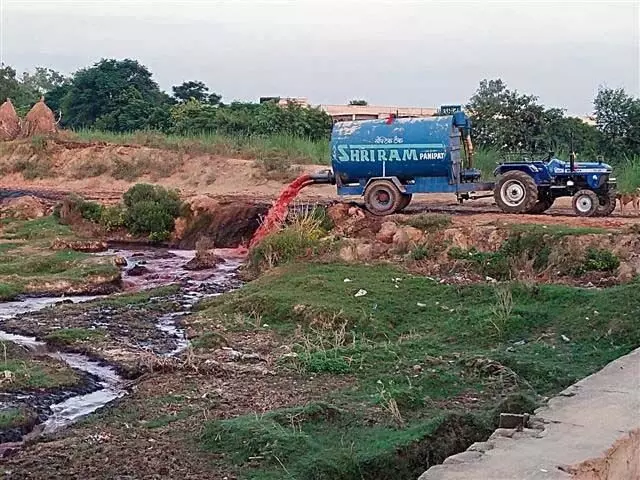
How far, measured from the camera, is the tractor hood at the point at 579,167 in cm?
1703

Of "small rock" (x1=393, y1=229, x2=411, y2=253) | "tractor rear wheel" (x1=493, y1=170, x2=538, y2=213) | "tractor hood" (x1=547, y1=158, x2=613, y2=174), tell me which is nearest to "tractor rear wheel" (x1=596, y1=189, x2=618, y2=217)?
"tractor hood" (x1=547, y1=158, x2=613, y2=174)

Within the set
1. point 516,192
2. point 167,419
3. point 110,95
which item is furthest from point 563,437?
point 110,95

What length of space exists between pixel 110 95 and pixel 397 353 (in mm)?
36922

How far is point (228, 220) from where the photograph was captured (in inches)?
856

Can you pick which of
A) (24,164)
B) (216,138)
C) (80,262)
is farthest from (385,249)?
(24,164)

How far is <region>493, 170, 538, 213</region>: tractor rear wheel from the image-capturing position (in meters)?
17.4

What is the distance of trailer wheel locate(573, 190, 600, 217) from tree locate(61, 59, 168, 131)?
28.0m

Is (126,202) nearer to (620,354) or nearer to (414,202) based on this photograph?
(414,202)

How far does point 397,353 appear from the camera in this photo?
10266mm

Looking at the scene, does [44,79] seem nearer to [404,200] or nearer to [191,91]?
[191,91]

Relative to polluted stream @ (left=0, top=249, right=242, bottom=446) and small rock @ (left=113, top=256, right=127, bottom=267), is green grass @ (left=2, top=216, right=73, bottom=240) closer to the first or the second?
polluted stream @ (left=0, top=249, right=242, bottom=446)

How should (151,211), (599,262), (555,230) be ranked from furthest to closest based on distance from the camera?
(151,211), (555,230), (599,262)

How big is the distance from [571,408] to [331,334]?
16.2 feet

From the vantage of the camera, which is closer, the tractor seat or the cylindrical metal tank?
the cylindrical metal tank
